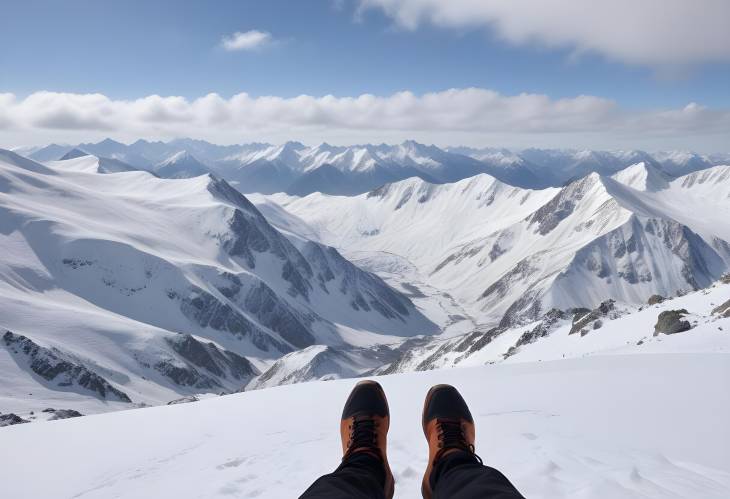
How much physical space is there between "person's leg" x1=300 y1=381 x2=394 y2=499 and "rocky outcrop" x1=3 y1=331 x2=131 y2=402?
9286 cm

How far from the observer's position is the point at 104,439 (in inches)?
376

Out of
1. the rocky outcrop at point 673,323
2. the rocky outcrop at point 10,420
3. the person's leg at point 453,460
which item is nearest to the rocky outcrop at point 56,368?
the rocky outcrop at point 10,420

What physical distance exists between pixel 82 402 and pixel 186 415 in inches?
3387

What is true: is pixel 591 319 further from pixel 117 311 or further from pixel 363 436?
pixel 117 311

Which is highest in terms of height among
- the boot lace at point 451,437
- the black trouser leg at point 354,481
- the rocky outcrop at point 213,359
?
the black trouser leg at point 354,481

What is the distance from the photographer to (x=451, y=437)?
746cm

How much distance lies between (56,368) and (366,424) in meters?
97.2

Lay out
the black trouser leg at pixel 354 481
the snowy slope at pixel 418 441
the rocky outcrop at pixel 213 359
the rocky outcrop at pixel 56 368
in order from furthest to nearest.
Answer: the rocky outcrop at pixel 213 359 < the rocky outcrop at pixel 56 368 < the snowy slope at pixel 418 441 < the black trouser leg at pixel 354 481

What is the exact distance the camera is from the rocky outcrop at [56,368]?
8419 centimetres

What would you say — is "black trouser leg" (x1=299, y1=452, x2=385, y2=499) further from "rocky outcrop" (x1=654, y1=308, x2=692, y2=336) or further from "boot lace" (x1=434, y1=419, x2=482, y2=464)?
"rocky outcrop" (x1=654, y1=308, x2=692, y2=336)

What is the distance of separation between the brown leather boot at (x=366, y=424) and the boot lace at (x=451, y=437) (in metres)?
0.89

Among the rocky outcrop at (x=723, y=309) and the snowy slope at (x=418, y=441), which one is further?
the rocky outcrop at (x=723, y=309)

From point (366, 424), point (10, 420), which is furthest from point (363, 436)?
point (10, 420)

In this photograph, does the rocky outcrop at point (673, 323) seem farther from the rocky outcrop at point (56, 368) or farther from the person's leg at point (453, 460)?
the rocky outcrop at point (56, 368)
